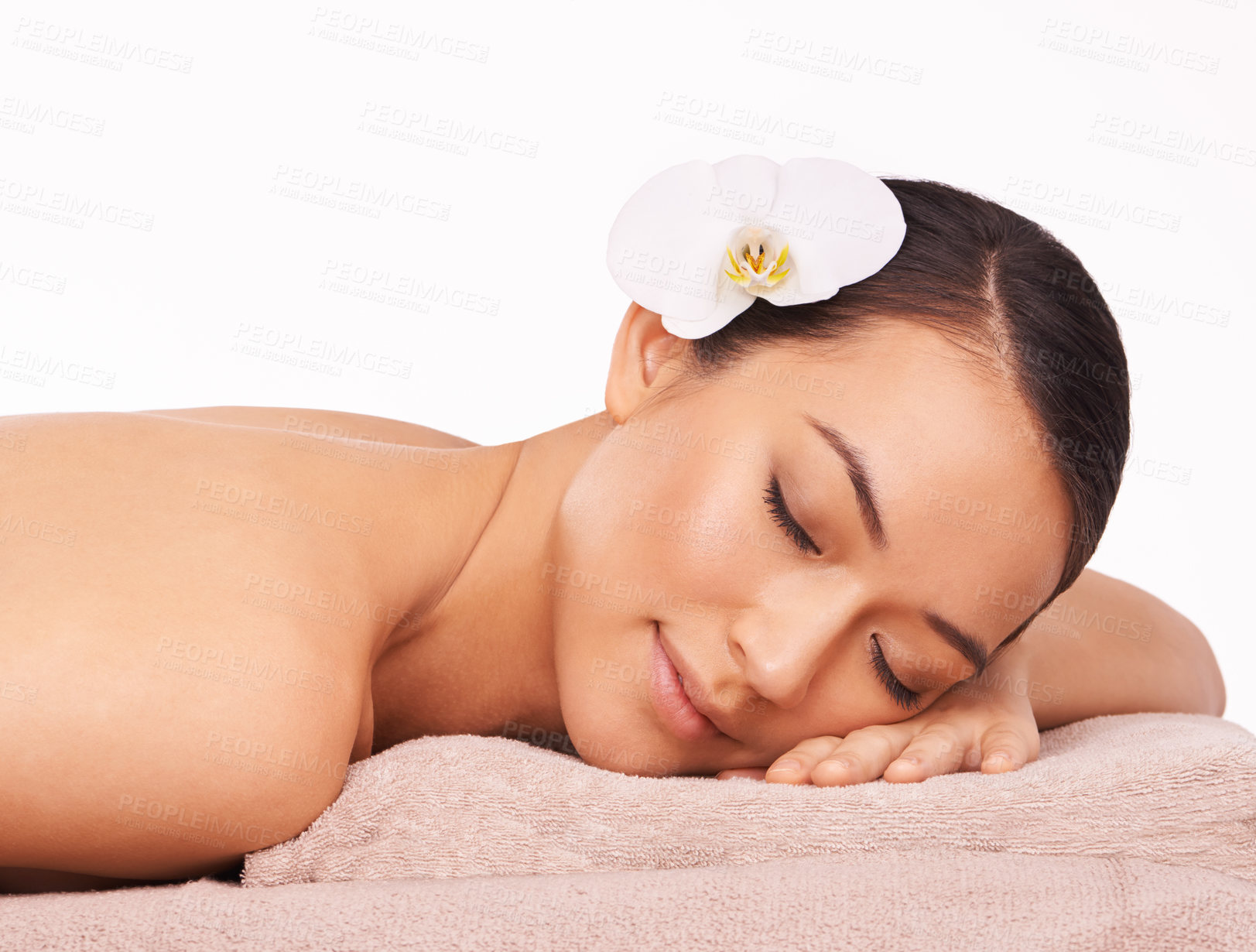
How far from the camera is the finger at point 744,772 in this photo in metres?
1.23

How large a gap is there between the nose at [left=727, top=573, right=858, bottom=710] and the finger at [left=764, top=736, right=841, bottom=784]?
0.06 metres

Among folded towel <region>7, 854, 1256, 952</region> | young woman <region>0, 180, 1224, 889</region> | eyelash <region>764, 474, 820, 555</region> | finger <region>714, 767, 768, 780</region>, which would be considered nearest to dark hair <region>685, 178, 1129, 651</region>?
young woman <region>0, 180, 1224, 889</region>

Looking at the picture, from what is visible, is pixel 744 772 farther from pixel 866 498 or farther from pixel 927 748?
pixel 866 498

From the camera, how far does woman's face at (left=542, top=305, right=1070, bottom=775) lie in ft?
3.79

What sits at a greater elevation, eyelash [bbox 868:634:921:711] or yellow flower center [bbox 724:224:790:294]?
yellow flower center [bbox 724:224:790:294]

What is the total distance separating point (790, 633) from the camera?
44.8 inches

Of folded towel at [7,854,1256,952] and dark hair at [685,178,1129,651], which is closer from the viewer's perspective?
folded towel at [7,854,1256,952]

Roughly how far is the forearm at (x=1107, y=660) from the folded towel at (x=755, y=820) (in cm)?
55

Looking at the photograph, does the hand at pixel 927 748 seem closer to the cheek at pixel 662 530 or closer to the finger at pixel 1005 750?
the finger at pixel 1005 750

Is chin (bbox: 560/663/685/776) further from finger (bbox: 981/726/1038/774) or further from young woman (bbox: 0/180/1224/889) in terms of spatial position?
finger (bbox: 981/726/1038/774)

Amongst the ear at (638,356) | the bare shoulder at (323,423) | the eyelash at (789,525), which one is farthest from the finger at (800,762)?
Result: the bare shoulder at (323,423)

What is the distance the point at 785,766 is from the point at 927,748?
0.19 metres

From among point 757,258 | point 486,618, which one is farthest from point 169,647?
point 757,258

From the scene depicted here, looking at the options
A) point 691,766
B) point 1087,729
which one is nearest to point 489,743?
point 691,766
